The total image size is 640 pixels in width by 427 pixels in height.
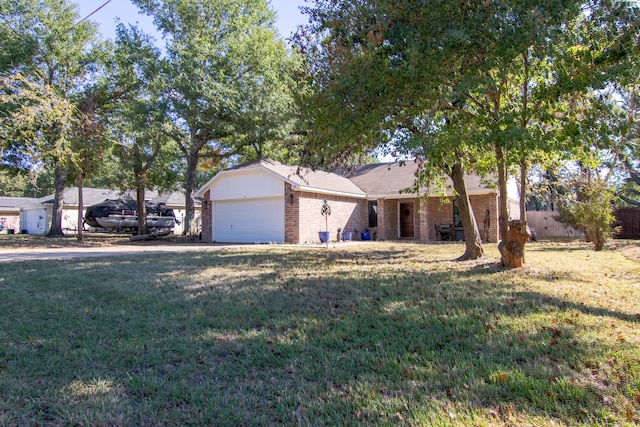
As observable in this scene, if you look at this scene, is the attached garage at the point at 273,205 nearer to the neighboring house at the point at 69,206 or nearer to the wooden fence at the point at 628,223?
the neighboring house at the point at 69,206

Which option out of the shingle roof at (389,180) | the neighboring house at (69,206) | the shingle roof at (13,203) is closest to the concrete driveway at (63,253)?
the shingle roof at (389,180)

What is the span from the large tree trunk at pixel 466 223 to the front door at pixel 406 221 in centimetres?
1081

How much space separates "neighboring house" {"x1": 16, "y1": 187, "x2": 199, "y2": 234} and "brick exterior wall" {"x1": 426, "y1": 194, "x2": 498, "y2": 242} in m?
20.7

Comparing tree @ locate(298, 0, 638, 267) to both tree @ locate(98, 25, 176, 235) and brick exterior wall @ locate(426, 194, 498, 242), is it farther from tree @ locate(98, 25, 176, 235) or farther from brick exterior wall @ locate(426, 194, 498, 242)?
tree @ locate(98, 25, 176, 235)

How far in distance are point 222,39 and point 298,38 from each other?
1493 centimetres

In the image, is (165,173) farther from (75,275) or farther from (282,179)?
(75,275)

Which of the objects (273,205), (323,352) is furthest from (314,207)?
(323,352)

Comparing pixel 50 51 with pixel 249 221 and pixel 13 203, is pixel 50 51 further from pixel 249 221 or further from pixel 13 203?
pixel 13 203

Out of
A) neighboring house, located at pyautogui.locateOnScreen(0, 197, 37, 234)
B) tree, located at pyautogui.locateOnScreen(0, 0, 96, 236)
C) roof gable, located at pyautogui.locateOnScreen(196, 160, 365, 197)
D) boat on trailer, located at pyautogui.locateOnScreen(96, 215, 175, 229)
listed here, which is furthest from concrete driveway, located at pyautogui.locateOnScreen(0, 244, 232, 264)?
neighboring house, located at pyautogui.locateOnScreen(0, 197, 37, 234)

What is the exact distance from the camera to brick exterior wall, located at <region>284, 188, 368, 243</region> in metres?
17.2

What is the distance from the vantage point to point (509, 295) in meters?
5.62

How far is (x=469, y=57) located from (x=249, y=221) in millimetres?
13987

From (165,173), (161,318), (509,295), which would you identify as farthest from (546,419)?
(165,173)

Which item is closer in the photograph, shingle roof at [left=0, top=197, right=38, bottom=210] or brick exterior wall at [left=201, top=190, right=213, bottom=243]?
brick exterior wall at [left=201, top=190, right=213, bottom=243]
